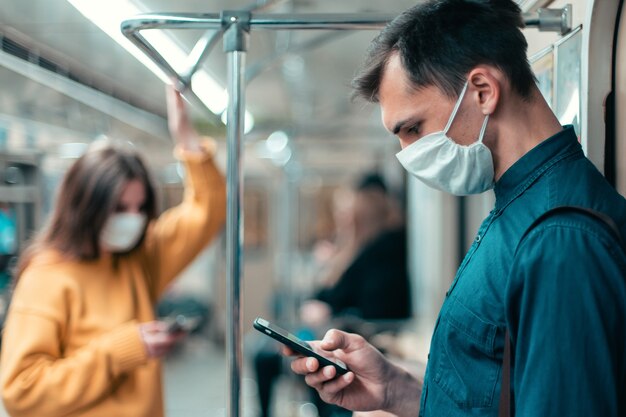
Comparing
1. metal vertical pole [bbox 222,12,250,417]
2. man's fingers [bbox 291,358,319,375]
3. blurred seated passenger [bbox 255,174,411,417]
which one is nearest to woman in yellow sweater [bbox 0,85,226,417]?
metal vertical pole [bbox 222,12,250,417]

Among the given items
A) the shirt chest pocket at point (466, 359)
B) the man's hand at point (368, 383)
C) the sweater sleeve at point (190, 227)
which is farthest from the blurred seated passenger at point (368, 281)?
the shirt chest pocket at point (466, 359)

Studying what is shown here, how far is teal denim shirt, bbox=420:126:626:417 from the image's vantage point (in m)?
0.76

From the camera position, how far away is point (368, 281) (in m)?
3.46

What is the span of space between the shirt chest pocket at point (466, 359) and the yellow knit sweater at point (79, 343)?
2.85ft

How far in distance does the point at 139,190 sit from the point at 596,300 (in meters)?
1.32

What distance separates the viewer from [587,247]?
77 centimetres

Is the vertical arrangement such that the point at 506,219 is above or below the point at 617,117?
below

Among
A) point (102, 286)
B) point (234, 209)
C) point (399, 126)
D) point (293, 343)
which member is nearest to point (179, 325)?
point (102, 286)

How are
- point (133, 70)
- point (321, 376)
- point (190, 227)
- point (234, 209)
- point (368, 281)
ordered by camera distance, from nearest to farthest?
point (321, 376) → point (234, 209) → point (190, 227) → point (133, 70) → point (368, 281)

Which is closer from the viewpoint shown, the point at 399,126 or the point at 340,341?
the point at 399,126

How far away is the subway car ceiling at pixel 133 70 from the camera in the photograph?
67.6 inches

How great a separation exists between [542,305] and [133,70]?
7.65 ft

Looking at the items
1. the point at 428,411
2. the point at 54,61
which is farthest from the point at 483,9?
the point at 54,61

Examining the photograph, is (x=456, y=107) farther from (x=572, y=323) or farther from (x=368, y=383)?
(x=368, y=383)
